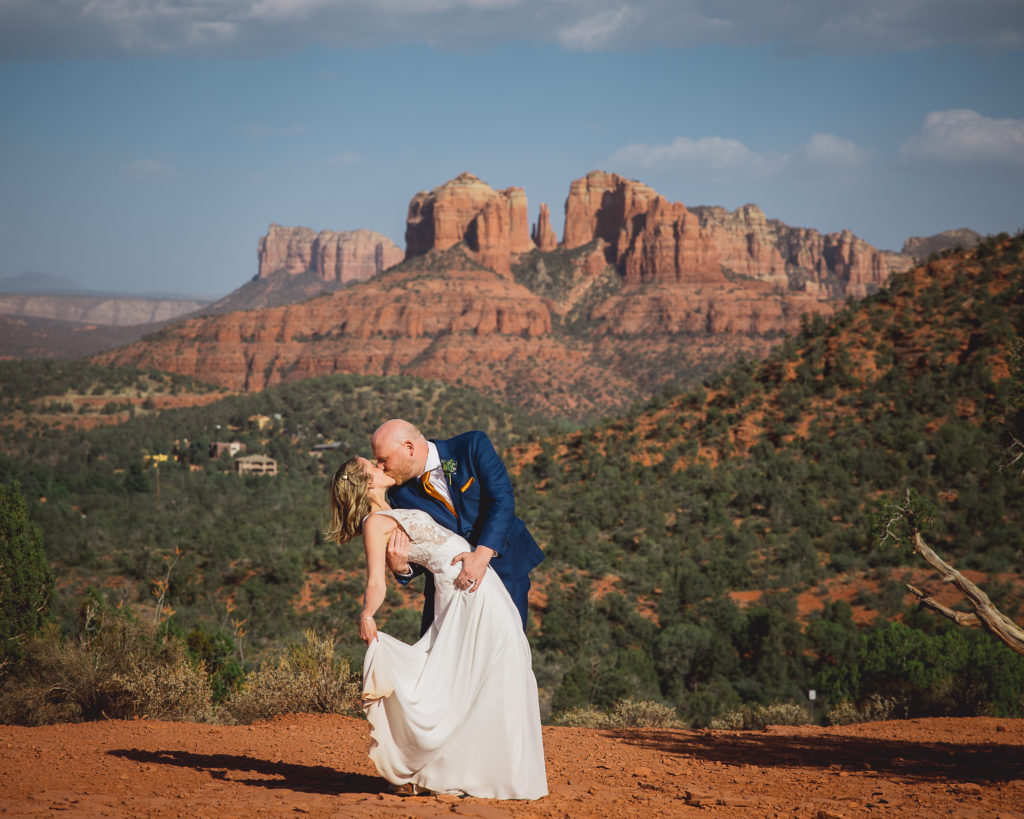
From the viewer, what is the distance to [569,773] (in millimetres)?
6434

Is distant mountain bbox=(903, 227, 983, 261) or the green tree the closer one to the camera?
the green tree

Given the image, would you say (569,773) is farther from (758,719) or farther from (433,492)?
(758,719)

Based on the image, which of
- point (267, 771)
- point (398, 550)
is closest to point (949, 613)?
point (398, 550)

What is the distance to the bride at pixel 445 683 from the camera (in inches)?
191

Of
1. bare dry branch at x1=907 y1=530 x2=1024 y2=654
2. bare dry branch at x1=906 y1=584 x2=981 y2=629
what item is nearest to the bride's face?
bare dry branch at x1=906 y1=584 x2=981 y2=629

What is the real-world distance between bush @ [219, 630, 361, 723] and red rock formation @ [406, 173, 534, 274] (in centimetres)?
12289

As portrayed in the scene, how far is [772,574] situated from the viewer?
85.5 ft

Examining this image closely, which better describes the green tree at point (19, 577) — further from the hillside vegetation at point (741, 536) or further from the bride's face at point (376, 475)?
the bride's face at point (376, 475)

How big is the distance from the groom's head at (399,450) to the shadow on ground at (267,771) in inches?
74.0

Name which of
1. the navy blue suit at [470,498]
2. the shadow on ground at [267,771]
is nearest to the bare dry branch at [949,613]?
the navy blue suit at [470,498]

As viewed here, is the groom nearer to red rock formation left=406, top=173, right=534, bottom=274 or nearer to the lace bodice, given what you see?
the lace bodice

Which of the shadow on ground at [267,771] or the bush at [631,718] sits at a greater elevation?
the shadow on ground at [267,771]

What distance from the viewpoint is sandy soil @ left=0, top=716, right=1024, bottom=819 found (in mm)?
4844

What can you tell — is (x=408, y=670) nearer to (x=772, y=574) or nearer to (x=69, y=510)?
(x=772, y=574)
